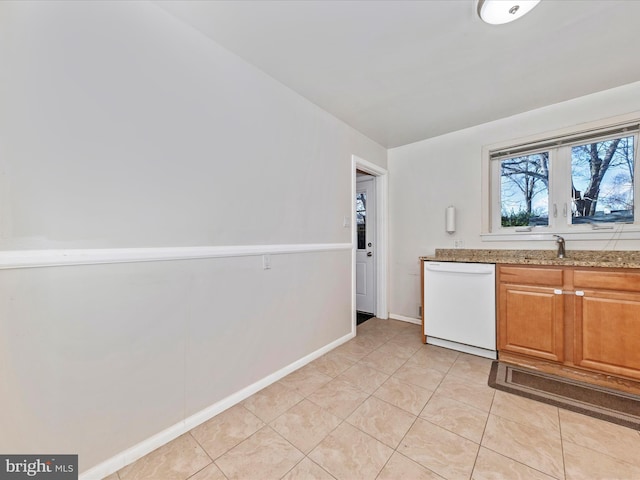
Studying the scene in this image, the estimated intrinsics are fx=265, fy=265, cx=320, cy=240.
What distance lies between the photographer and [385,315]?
3.66 meters

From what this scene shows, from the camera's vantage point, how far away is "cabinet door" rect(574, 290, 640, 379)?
1855 millimetres

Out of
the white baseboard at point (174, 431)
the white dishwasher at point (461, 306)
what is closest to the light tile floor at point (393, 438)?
the white baseboard at point (174, 431)

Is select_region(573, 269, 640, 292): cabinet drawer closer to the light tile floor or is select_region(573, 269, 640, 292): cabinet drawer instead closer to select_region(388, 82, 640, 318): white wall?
select_region(388, 82, 640, 318): white wall

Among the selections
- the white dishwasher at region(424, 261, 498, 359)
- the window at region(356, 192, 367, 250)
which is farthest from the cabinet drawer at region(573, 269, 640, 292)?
the window at region(356, 192, 367, 250)

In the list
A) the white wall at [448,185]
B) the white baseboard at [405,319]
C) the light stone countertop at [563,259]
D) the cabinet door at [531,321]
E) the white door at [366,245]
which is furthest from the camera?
the white door at [366,245]

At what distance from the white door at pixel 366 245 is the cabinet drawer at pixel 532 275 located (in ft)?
5.39

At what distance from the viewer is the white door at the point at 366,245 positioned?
12.3 feet

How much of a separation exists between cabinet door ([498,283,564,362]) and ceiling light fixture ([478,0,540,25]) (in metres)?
1.95

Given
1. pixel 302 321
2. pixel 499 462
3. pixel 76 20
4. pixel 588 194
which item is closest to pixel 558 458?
pixel 499 462

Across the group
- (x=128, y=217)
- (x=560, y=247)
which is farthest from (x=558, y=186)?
(x=128, y=217)

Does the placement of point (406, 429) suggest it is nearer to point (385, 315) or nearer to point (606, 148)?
point (385, 315)

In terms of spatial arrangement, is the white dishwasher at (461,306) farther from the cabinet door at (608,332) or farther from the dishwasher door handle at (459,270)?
the cabinet door at (608,332)

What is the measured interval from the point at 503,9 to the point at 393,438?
243 cm

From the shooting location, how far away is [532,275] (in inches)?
88.2
